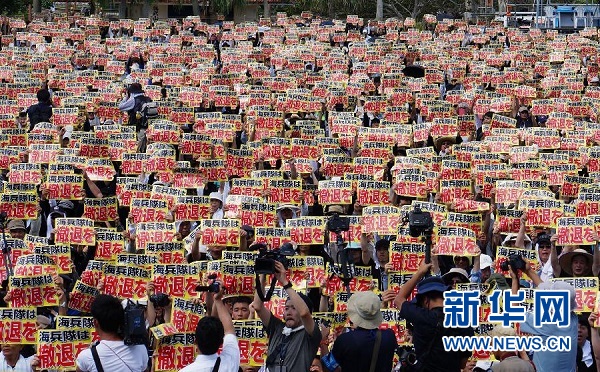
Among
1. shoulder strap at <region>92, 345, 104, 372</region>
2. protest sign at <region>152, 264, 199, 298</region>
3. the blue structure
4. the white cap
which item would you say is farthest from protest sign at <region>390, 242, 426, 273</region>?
the blue structure

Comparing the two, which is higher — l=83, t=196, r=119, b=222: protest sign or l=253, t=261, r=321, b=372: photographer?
l=83, t=196, r=119, b=222: protest sign

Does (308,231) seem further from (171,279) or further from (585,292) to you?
(585,292)

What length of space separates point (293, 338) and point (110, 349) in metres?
1.29

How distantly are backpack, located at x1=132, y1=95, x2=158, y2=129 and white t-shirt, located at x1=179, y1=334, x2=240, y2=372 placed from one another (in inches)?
532

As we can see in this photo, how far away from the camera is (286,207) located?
15.3 m

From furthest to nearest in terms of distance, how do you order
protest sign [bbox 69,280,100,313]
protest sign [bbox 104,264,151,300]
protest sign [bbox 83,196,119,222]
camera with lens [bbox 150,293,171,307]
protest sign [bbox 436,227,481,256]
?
protest sign [bbox 83,196,119,222], protest sign [bbox 436,227,481,256], protest sign [bbox 104,264,151,300], protest sign [bbox 69,280,100,313], camera with lens [bbox 150,293,171,307]

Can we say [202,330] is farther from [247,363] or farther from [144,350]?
[247,363]

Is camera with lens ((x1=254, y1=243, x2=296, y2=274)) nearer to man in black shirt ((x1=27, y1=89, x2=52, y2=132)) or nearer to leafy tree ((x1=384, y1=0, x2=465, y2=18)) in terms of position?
man in black shirt ((x1=27, y1=89, x2=52, y2=132))

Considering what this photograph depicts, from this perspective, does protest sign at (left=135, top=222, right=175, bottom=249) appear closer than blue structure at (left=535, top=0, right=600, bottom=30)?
Yes

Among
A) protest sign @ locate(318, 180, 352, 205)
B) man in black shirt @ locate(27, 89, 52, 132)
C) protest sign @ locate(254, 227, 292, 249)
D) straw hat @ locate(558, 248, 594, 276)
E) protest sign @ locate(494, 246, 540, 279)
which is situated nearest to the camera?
straw hat @ locate(558, 248, 594, 276)

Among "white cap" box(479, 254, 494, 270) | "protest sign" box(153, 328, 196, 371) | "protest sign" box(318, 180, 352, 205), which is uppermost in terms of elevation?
"protest sign" box(318, 180, 352, 205)

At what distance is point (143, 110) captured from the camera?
2258cm

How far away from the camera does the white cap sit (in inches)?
522

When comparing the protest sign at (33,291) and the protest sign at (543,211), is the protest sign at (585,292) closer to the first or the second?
the protest sign at (543,211)
